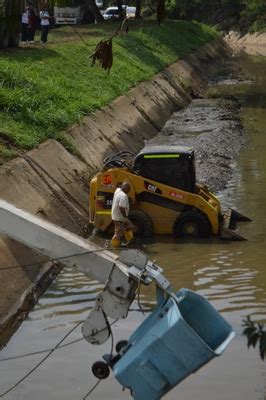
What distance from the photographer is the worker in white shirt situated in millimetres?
17812

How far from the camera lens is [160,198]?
62.1ft

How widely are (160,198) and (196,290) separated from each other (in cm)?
381

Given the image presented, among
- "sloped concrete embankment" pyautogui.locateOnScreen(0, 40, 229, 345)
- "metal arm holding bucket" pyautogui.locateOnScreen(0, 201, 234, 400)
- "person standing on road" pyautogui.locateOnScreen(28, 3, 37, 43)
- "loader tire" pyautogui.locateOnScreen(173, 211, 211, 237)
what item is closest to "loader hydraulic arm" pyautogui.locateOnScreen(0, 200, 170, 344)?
"metal arm holding bucket" pyautogui.locateOnScreen(0, 201, 234, 400)

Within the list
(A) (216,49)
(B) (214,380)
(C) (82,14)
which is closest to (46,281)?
(B) (214,380)

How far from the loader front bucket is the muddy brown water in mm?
211

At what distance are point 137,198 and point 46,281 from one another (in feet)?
12.2

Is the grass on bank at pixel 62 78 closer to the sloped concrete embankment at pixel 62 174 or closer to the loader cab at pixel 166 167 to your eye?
the sloped concrete embankment at pixel 62 174

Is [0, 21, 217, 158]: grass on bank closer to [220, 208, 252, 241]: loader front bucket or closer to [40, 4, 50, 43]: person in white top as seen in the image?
[40, 4, 50, 43]: person in white top

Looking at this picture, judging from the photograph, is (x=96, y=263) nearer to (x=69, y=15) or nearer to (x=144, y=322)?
(x=144, y=322)

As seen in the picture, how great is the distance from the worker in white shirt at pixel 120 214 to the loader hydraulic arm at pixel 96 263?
889 centimetres

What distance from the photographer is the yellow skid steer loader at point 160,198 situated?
1875 cm

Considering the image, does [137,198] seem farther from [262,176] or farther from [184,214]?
[262,176]

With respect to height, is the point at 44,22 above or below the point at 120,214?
above

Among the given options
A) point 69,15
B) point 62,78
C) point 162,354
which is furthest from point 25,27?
point 162,354
